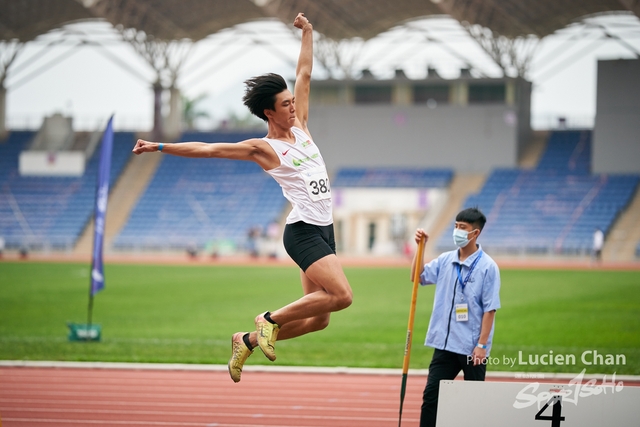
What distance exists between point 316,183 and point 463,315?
52.0 inches

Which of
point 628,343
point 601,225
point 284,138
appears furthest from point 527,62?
point 284,138

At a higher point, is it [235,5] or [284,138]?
[235,5]

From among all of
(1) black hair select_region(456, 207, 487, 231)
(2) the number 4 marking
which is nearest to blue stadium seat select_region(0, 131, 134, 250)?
(1) black hair select_region(456, 207, 487, 231)

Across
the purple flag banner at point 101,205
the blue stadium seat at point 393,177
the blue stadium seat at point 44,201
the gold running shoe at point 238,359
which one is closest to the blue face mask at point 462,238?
the gold running shoe at point 238,359

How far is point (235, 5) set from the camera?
42.1 metres

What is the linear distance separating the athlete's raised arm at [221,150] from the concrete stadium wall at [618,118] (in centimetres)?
3354

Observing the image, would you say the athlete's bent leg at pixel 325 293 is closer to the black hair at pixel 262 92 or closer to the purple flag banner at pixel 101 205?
the black hair at pixel 262 92

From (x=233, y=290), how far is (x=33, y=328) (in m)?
7.81

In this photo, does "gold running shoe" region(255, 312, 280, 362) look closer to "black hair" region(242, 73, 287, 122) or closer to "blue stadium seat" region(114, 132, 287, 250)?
"black hair" region(242, 73, 287, 122)

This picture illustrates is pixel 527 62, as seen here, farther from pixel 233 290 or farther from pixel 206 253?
pixel 233 290

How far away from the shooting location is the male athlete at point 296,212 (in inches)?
248

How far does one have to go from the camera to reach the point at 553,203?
39.0 meters

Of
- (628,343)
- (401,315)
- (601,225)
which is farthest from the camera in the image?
(601,225)

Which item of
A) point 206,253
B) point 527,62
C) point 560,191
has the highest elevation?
point 527,62
